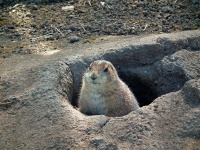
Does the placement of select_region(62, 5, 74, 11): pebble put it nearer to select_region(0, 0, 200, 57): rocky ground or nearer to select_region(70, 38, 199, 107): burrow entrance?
select_region(0, 0, 200, 57): rocky ground

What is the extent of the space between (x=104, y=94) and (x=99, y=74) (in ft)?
1.19

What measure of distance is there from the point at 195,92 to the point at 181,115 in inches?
16.2

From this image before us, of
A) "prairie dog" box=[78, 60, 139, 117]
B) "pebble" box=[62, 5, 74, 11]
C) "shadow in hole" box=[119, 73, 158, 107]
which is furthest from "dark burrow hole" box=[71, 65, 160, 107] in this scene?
"pebble" box=[62, 5, 74, 11]

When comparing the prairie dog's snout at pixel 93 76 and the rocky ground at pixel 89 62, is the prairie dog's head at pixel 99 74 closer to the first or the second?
the prairie dog's snout at pixel 93 76

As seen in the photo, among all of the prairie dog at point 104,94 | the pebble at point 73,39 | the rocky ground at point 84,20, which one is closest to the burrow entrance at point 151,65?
the prairie dog at point 104,94

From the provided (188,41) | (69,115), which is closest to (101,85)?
(69,115)

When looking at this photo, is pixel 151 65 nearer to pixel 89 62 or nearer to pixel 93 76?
pixel 89 62

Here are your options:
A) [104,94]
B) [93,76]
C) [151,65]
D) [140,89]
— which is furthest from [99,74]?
[140,89]

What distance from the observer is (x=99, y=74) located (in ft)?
18.4

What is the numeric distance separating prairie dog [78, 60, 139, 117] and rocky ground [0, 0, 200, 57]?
171 cm

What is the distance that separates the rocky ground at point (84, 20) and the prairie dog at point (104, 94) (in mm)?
1714

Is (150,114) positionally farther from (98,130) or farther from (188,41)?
(188,41)

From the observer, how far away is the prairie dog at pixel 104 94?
223 inches

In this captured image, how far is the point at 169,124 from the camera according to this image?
4.85 metres
